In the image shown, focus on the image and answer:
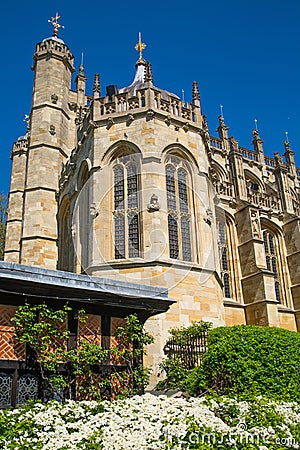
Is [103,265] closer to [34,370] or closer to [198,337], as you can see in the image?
[198,337]

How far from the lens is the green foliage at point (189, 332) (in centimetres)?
1338

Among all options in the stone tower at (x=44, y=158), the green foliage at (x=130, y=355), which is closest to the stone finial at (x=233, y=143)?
the stone tower at (x=44, y=158)

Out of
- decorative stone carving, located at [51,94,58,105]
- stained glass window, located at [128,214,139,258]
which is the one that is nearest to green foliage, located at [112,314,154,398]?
stained glass window, located at [128,214,139,258]

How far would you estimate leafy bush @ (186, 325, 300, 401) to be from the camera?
1048 cm

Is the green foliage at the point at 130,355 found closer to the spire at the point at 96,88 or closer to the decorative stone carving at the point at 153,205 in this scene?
the decorative stone carving at the point at 153,205

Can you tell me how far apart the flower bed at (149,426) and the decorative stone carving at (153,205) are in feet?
30.4

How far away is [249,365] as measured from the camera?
10.7 metres

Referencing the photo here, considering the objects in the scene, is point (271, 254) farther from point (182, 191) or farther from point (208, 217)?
point (182, 191)

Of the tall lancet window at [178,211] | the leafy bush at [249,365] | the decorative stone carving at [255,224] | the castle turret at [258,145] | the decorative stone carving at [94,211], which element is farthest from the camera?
the castle turret at [258,145]

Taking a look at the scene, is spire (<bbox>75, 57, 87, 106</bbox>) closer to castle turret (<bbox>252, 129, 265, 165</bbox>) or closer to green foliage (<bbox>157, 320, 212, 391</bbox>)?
castle turret (<bbox>252, 129, 265, 165</bbox>)

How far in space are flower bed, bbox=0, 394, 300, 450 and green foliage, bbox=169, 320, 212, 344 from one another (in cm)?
589

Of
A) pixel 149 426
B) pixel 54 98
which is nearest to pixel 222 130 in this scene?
pixel 54 98

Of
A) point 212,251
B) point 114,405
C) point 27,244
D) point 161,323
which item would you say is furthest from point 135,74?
point 114,405

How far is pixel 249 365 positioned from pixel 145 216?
7.05 metres
